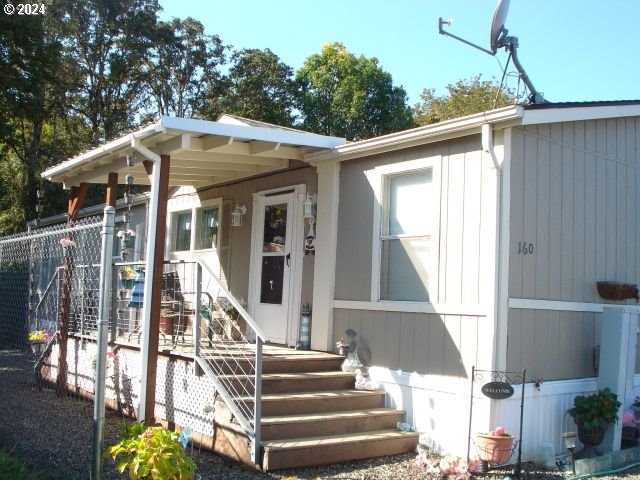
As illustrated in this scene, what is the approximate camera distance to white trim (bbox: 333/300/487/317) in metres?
5.91

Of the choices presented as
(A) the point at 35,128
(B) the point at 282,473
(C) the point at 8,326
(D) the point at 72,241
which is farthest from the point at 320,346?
(A) the point at 35,128

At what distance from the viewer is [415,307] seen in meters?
6.42

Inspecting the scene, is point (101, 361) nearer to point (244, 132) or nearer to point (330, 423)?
point (330, 423)

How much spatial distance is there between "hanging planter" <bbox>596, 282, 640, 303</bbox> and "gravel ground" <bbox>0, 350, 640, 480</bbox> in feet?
5.83

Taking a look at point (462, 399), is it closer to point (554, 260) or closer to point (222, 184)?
point (554, 260)

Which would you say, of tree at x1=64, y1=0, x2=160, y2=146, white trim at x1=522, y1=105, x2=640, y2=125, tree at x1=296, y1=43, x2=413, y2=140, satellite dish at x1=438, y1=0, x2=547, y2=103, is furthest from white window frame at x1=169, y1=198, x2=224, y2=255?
tree at x1=296, y1=43, x2=413, y2=140

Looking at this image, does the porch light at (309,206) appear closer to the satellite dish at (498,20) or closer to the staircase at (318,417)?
the staircase at (318,417)

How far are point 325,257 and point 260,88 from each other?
18.3 m

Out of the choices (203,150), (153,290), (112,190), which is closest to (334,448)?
(153,290)

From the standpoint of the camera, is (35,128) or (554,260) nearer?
(554,260)

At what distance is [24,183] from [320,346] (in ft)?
58.0

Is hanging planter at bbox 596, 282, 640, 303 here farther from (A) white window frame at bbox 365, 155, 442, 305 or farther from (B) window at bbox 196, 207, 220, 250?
(B) window at bbox 196, 207, 220, 250

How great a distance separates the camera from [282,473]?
5145mm

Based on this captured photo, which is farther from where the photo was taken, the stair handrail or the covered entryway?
the covered entryway
